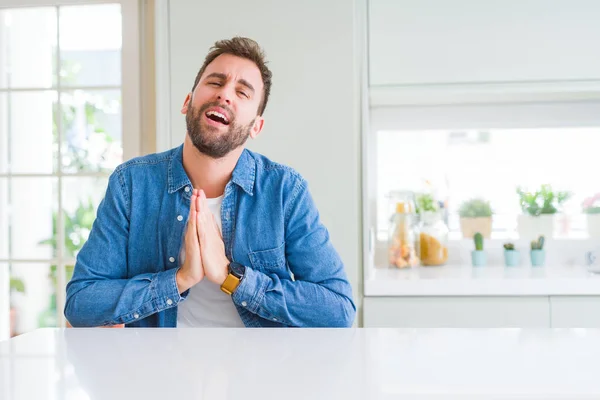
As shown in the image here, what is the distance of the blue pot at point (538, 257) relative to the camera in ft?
8.79

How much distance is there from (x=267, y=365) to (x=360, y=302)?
1554 millimetres

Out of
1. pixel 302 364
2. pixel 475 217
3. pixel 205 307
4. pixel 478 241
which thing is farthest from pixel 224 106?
pixel 475 217

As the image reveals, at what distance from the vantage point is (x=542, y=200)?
2.87 m

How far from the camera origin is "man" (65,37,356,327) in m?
1.42

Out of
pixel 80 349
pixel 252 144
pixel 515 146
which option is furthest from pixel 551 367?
pixel 515 146

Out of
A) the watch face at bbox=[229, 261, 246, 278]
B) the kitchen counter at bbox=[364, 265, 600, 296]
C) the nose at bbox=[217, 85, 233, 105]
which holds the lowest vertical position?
the kitchen counter at bbox=[364, 265, 600, 296]

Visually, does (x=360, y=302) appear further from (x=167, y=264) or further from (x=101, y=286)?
(x=101, y=286)

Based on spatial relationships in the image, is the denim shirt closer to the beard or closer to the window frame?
the beard

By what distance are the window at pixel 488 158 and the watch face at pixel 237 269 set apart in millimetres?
1557

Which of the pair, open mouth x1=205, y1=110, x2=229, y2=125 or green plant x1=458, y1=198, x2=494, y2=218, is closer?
open mouth x1=205, y1=110, x2=229, y2=125

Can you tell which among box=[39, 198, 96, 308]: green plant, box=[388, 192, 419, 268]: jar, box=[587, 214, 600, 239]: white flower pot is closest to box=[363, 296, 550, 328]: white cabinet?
box=[388, 192, 419, 268]: jar

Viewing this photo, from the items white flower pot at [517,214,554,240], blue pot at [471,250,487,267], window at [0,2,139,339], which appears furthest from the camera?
white flower pot at [517,214,554,240]

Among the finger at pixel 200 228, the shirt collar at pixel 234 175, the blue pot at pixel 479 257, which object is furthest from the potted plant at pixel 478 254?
the finger at pixel 200 228

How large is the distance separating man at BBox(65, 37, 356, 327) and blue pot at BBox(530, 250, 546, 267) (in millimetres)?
1410
